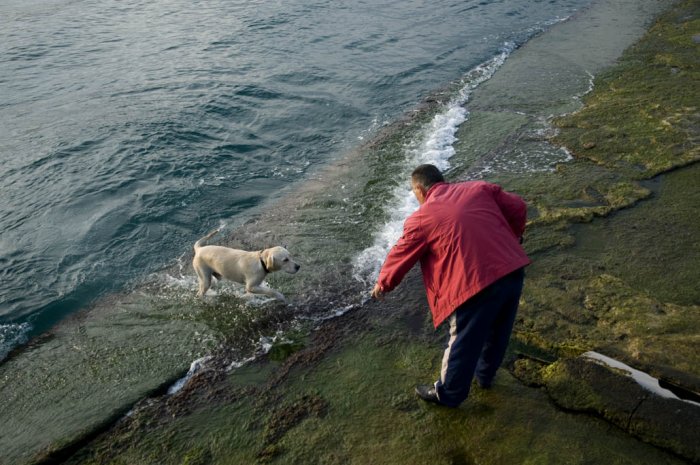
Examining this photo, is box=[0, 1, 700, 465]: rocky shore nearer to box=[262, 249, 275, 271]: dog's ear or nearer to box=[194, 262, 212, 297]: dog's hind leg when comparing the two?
box=[262, 249, 275, 271]: dog's ear

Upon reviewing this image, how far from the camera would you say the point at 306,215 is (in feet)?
34.8

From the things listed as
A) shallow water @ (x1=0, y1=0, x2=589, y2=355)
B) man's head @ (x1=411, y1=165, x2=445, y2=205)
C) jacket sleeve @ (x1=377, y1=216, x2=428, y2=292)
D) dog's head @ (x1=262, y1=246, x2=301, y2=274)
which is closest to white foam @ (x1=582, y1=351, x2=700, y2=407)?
jacket sleeve @ (x1=377, y1=216, x2=428, y2=292)

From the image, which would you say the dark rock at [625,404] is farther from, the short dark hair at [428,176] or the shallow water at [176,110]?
the shallow water at [176,110]

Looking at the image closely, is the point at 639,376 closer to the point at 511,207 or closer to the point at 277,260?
the point at 511,207

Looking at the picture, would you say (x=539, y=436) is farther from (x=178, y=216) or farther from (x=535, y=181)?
(x=178, y=216)

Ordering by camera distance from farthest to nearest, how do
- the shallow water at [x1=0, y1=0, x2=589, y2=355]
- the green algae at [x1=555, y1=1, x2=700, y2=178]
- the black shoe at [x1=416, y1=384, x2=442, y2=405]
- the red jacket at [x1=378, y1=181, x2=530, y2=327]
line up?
the shallow water at [x1=0, y1=0, x2=589, y2=355]
the green algae at [x1=555, y1=1, x2=700, y2=178]
the black shoe at [x1=416, y1=384, x2=442, y2=405]
the red jacket at [x1=378, y1=181, x2=530, y2=327]

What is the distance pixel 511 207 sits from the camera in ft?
16.2

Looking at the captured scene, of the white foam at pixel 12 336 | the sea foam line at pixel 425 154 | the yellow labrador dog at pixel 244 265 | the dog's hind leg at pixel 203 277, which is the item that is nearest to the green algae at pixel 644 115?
the sea foam line at pixel 425 154

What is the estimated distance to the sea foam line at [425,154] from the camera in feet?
Result: 28.3

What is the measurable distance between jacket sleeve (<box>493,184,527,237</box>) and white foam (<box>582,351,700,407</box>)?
1780 mm

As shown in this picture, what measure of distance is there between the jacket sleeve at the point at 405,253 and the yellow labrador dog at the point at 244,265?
3.15m

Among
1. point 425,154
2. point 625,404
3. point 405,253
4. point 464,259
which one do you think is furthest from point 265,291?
point 425,154

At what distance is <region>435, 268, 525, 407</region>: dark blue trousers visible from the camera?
4.63 m

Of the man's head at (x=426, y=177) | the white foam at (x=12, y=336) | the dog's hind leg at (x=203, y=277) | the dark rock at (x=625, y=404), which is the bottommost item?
the white foam at (x=12, y=336)
